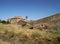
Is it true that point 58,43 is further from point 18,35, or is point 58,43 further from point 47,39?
point 18,35

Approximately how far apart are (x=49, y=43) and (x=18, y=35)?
466 cm

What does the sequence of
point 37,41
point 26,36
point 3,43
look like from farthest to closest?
point 26,36 → point 37,41 → point 3,43

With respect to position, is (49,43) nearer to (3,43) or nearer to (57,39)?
(57,39)

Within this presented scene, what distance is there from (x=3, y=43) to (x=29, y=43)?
2.61 metres

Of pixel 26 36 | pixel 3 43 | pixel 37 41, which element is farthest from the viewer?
pixel 26 36

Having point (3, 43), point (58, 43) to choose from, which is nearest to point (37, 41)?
point (58, 43)

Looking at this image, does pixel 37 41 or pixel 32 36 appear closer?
pixel 37 41

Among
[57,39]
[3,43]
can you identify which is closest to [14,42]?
[3,43]

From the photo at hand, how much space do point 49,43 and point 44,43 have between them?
1.74 ft

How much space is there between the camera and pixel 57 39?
17000 mm

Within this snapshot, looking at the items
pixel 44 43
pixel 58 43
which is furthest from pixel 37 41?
pixel 58 43

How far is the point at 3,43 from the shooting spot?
1516 centimetres

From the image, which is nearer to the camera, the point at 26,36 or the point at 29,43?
the point at 29,43

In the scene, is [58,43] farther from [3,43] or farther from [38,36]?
[3,43]
